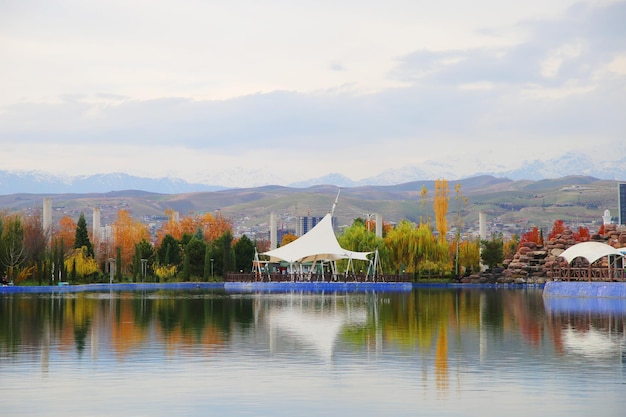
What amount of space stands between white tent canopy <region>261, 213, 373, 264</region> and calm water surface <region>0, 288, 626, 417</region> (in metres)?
31.9

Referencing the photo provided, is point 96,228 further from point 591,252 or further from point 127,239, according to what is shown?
point 591,252

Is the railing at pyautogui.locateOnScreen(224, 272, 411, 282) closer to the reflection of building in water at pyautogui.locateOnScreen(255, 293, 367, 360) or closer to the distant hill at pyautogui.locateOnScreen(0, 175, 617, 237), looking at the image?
the reflection of building in water at pyautogui.locateOnScreen(255, 293, 367, 360)

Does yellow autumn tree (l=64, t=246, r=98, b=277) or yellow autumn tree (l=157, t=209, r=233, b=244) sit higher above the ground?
yellow autumn tree (l=157, t=209, r=233, b=244)

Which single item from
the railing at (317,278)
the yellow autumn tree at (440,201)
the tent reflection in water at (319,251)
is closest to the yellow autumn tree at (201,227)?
the yellow autumn tree at (440,201)

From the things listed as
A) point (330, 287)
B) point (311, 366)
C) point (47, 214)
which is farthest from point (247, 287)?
point (311, 366)

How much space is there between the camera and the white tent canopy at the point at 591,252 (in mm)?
46094

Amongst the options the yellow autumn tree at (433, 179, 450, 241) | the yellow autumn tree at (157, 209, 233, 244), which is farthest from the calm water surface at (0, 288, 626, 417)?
the yellow autumn tree at (157, 209, 233, 244)

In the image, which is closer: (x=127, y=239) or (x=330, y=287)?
(x=330, y=287)

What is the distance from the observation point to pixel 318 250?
59094mm

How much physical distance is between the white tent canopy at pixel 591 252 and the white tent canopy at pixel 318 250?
1358 centimetres

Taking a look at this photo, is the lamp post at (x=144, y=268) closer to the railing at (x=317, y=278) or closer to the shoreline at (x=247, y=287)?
the shoreline at (x=247, y=287)

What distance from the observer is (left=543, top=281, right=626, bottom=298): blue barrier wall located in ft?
133

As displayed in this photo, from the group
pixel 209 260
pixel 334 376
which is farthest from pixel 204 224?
pixel 334 376

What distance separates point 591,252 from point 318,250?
1779cm
